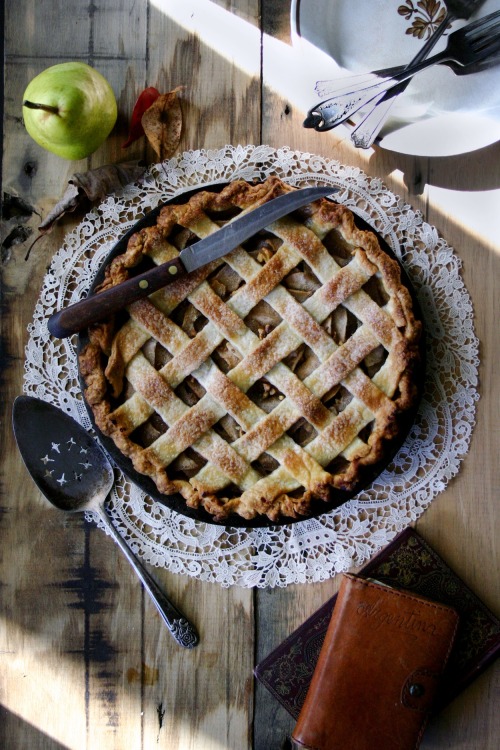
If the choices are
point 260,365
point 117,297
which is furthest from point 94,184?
point 260,365

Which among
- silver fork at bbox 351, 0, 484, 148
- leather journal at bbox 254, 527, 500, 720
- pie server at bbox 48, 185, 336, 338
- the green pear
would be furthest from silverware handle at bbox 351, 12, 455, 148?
leather journal at bbox 254, 527, 500, 720

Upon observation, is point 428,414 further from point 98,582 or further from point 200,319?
point 98,582

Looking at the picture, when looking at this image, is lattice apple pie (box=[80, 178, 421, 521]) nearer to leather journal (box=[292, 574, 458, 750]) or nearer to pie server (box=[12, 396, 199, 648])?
pie server (box=[12, 396, 199, 648])

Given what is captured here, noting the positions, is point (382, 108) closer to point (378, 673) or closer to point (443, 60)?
point (443, 60)

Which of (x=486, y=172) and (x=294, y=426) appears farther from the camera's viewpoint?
(x=486, y=172)

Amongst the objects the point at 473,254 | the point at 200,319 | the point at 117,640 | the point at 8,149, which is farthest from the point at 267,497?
the point at 8,149

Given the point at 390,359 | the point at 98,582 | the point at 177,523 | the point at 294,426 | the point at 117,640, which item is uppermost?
the point at 390,359

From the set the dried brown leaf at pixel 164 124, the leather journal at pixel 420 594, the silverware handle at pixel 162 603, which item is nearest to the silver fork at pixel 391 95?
the dried brown leaf at pixel 164 124
